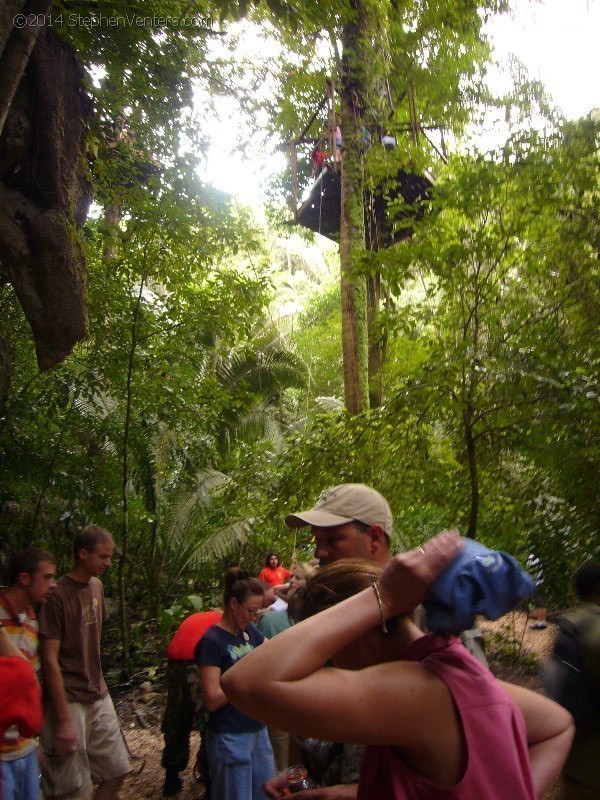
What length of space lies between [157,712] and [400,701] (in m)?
6.75

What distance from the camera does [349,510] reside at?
2357 millimetres

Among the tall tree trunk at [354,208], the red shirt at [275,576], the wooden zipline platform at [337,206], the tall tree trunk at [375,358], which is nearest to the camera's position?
the tall tree trunk at [354,208]

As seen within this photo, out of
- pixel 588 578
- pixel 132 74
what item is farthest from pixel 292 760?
pixel 132 74

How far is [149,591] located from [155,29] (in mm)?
8064

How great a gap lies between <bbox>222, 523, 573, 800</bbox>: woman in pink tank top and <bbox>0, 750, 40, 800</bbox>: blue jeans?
222 cm

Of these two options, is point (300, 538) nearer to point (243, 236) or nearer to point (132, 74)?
point (243, 236)

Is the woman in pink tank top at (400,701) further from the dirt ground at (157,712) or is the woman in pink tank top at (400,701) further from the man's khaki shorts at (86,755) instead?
the dirt ground at (157,712)

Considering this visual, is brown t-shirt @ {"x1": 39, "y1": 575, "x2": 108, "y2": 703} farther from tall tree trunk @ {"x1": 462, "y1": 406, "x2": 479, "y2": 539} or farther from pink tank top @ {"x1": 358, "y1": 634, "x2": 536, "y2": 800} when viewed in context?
pink tank top @ {"x1": 358, "y1": 634, "x2": 536, "y2": 800}

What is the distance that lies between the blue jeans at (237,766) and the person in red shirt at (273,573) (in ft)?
11.0

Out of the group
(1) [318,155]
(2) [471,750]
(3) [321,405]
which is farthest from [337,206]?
(2) [471,750]

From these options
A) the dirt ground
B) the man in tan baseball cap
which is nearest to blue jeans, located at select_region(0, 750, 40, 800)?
the man in tan baseball cap

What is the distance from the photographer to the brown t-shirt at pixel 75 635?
382 centimetres

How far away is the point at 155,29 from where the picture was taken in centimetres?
619

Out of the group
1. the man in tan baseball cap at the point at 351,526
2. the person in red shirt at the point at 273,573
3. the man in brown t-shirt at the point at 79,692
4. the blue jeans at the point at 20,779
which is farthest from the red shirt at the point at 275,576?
the man in tan baseball cap at the point at 351,526
